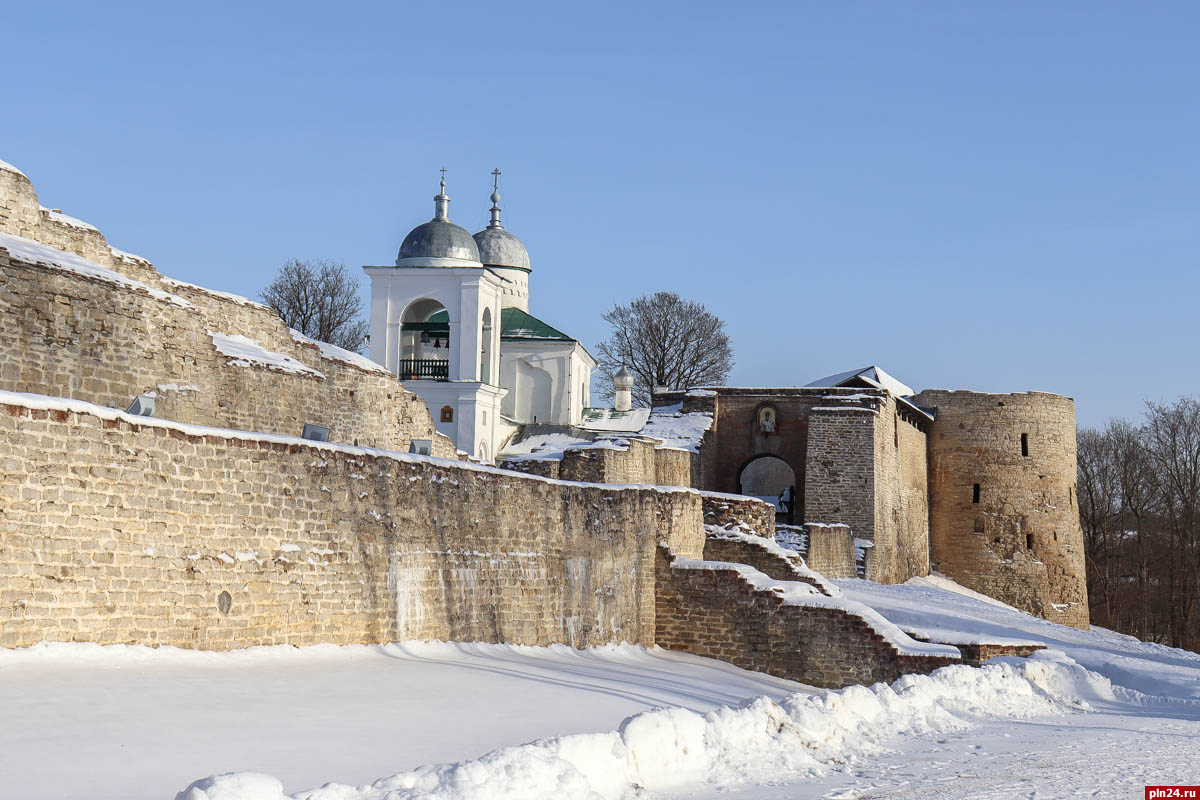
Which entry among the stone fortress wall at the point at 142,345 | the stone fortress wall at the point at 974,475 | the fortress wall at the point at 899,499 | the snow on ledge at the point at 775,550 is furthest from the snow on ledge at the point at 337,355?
the stone fortress wall at the point at 974,475

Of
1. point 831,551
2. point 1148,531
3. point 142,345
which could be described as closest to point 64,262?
point 142,345

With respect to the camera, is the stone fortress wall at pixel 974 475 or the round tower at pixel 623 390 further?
the round tower at pixel 623 390

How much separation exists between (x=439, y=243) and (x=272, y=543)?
2887 centimetres

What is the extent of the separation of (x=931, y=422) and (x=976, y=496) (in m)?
2.30

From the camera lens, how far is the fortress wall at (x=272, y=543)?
906 cm

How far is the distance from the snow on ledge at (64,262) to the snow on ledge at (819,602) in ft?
23.1


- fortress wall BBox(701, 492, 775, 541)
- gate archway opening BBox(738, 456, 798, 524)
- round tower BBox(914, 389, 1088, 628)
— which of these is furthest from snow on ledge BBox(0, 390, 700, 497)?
gate archway opening BBox(738, 456, 798, 524)

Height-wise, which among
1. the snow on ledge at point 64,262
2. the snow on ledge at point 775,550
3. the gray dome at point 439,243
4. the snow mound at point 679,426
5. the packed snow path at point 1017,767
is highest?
the gray dome at point 439,243

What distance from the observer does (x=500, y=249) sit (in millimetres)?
48375

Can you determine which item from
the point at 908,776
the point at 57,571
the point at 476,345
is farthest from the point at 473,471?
the point at 476,345

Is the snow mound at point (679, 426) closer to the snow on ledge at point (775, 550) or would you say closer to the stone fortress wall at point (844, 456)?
the stone fortress wall at point (844, 456)

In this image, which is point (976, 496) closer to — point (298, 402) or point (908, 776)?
point (298, 402)

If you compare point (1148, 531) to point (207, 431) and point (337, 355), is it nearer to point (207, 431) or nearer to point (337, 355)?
point (337, 355)

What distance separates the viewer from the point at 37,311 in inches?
527
